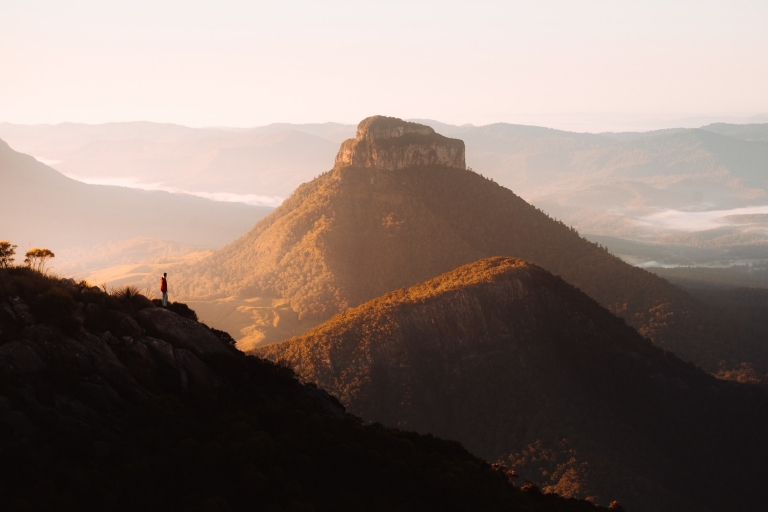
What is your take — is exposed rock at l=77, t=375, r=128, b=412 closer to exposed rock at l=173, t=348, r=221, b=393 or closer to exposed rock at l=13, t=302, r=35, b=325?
exposed rock at l=13, t=302, r=35, b=325

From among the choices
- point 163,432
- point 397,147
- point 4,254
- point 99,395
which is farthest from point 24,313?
point 397,147

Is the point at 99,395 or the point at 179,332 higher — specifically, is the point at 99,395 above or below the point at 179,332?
below

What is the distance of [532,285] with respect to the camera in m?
97.6

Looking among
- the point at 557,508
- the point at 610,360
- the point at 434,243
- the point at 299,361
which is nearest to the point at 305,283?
the point at 434,243

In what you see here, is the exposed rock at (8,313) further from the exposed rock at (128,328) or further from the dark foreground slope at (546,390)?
the dark foreground slope at (546,390)

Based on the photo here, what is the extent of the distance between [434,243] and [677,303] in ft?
194

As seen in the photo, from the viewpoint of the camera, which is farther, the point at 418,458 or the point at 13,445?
the point at 418,458

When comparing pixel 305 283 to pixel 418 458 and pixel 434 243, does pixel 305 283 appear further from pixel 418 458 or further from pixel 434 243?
pixel 418 458

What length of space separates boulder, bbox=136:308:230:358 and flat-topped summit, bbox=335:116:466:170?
151442 millimetres

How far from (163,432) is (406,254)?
143 m

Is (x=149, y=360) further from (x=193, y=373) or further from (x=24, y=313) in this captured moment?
(x=24, y=313)

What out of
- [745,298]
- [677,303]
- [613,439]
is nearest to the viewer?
[613,439]

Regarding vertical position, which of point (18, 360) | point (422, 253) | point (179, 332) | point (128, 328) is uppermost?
point (422, 253)

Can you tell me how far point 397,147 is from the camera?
188 meters
